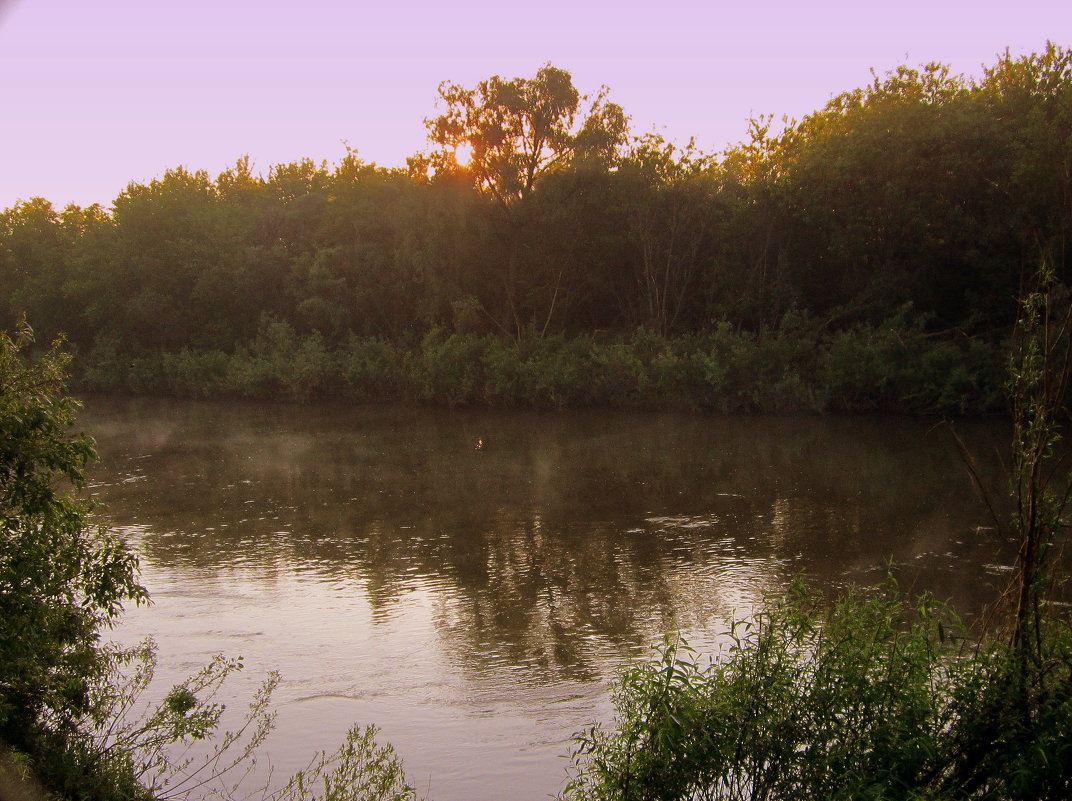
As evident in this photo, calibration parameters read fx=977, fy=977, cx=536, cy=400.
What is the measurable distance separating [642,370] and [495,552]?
57.5 ft

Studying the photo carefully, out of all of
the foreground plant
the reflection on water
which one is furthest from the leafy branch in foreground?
the foreground plant

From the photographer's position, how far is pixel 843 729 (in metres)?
5.73

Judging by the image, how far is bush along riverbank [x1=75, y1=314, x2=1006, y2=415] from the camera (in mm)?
29031

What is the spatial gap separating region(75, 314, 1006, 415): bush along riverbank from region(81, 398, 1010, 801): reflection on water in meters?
1.66

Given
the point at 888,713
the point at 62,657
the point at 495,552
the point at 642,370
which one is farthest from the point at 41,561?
the point at 642,370

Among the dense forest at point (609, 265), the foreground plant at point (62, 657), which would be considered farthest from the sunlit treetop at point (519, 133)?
the foreground plant at point (62, 657)

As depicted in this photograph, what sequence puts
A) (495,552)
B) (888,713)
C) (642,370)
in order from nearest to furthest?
1. (888,713)
2. (495,552)
3. (642,370)

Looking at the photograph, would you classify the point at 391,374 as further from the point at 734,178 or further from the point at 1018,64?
the point at 1018,64

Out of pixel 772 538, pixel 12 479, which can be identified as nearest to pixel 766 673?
pixel 12 479

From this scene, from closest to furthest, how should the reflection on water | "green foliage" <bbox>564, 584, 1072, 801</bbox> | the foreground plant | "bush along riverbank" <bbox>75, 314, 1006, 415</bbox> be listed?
"green foliage" <bbox>564, 584, 1072, 801</bbox>
the foreground plant
the reflection on water
"bush along riverbank" <bbox>75, 314, 1006, 415</bbox>

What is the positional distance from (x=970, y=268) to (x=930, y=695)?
29678 mm

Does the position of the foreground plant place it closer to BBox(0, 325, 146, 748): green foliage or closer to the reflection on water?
BBox(0, 325, 146, 748): green foliage

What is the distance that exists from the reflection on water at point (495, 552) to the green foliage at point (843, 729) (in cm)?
126

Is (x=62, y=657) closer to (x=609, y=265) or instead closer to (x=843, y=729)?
(x=843, y=729)
